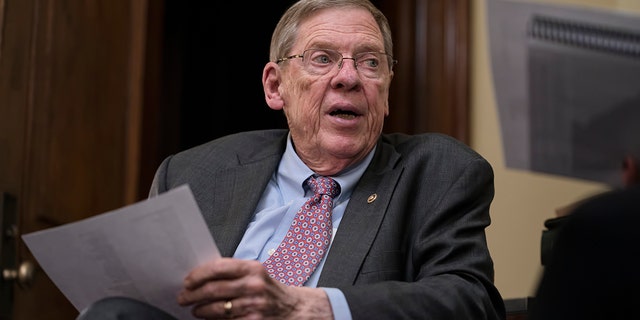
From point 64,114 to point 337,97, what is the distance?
114cm

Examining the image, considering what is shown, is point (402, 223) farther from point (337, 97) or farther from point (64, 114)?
point (64, 114)

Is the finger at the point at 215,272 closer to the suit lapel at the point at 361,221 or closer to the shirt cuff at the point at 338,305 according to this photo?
the shirt cuff at the point at 338,305

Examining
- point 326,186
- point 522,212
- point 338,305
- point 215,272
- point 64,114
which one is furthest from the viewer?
point 522,212

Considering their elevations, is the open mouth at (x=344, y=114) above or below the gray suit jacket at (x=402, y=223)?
above

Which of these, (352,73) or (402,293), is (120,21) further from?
Result: (402,293)

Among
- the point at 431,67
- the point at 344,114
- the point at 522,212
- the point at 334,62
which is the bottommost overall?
the point at 522,212

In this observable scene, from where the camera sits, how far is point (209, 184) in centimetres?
208

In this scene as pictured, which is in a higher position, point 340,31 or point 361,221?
point 340,31

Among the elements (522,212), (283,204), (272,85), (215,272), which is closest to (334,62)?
(272,85)

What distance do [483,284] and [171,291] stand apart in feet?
2.01

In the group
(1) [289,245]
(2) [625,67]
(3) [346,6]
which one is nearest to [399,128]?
(3) [346,6]

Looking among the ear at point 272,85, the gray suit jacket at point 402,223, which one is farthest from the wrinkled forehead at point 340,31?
the gray suit jacket at point 402,223

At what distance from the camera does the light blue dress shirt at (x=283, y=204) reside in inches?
75.7

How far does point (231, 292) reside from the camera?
4.71 feet
